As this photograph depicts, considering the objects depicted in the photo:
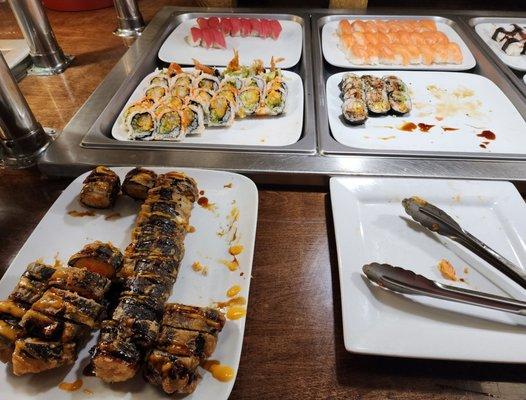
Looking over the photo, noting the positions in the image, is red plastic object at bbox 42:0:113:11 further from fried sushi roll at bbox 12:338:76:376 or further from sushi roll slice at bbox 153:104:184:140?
fried sushi roll at bbox 12:338:76:376

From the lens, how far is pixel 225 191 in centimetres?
144

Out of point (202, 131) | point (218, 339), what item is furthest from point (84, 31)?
point (218, 339)

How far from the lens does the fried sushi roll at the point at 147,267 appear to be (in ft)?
3.55

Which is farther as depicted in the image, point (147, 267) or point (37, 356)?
Result: point (147, 267)

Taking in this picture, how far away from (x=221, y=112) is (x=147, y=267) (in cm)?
99

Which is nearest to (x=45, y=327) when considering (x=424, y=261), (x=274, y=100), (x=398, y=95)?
(x=424, y=261)

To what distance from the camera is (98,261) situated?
3.59 ft

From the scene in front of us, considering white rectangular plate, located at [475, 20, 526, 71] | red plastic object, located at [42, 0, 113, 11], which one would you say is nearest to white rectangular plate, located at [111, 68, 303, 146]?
white rectangular plate, located at [475, 20, 526, 71]

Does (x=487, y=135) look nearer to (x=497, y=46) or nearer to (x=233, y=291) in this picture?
(x=497, y=46)

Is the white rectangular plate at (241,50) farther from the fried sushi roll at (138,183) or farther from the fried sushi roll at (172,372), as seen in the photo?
the fried sushi roll at (172,372)

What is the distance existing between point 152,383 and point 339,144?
46.1 inches

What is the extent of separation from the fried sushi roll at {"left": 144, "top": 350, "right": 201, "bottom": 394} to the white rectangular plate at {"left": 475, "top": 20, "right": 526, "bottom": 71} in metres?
2.48

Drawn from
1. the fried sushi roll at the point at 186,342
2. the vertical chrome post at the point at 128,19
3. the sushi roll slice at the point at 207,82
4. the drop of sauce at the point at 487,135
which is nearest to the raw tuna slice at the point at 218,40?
the sushi roll slice at the point at 207,82

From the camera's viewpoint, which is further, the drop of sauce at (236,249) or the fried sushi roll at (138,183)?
the fried sushi roll at (138,183)
